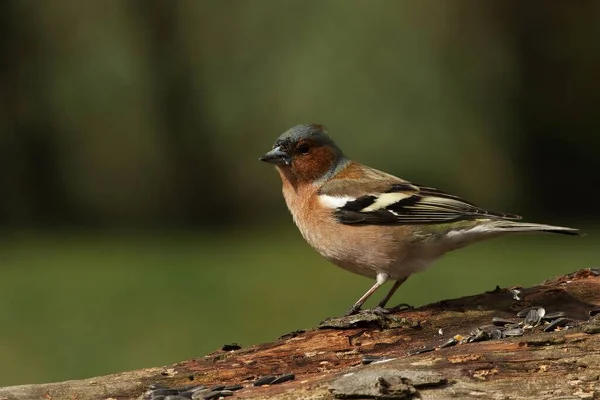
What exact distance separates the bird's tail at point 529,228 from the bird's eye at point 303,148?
1.62 metres

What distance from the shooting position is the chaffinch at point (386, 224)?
6.98 meters

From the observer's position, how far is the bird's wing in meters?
7.04

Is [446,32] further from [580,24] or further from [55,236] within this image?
[55,236]

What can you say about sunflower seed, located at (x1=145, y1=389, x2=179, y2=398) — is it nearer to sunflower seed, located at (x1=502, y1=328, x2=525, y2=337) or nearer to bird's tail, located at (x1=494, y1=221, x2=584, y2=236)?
sunflower seed, located at (x1=502, y1=328, x2=525, y2=337)

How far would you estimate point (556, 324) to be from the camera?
19.2 ft

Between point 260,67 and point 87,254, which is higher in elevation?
point 260,67

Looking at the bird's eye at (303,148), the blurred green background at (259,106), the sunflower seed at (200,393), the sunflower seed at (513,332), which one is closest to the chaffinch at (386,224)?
the bird's eye at (303,148)

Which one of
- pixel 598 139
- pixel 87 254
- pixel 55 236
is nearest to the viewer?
pixel 87 254

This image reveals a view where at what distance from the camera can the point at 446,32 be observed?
80.7 feet

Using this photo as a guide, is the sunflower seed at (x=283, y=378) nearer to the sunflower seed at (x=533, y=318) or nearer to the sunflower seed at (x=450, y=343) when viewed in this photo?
→ the sunflower seed at (x=450, y=343)

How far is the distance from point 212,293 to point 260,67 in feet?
39.4

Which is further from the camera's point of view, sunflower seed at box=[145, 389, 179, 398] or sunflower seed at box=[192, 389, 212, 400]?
sunflower seed at box=[145, 389, 179, 398]

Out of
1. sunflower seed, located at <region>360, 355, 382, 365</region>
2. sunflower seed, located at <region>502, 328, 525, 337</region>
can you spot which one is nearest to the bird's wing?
sunflower seed, located at <region>502, 328, 525, 337</region>

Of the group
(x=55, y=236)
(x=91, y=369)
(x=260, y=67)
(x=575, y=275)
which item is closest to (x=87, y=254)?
(x=55, y=236)
